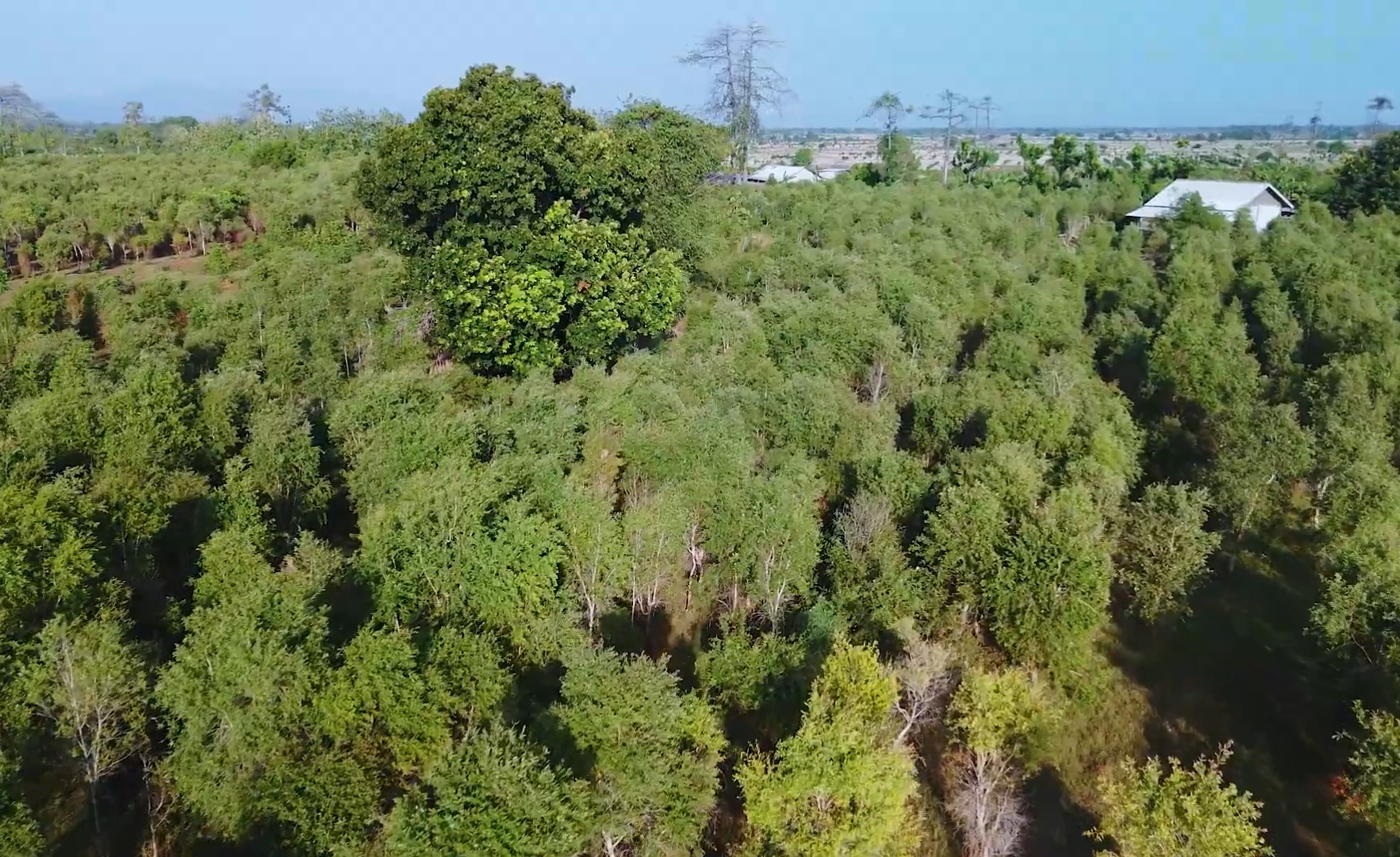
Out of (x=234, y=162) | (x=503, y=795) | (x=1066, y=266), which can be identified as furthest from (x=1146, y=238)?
(x=234, y=162)

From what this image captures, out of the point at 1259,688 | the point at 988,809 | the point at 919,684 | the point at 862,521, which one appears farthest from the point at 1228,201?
the point at 988,809

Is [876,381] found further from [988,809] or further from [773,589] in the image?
[988,809]

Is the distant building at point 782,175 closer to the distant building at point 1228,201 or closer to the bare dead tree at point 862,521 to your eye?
the distant building at point 1228,201

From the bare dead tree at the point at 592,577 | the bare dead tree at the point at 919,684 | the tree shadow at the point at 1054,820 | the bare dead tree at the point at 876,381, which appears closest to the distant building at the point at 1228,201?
the bare dead tree at the point at 876,381

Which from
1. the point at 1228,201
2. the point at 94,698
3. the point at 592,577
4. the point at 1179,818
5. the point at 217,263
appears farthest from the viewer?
the point at 1228,201

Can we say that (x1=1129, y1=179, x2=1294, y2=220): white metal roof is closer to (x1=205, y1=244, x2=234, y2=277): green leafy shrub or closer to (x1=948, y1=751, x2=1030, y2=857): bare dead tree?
(x1=948, y1=751, x2=1030, y2=857): bare dead tree

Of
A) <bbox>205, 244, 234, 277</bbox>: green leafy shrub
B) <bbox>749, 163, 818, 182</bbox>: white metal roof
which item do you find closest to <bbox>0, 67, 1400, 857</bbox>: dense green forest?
<bbox>205, 244, 234, 277</bbox>: green leafy shrub
